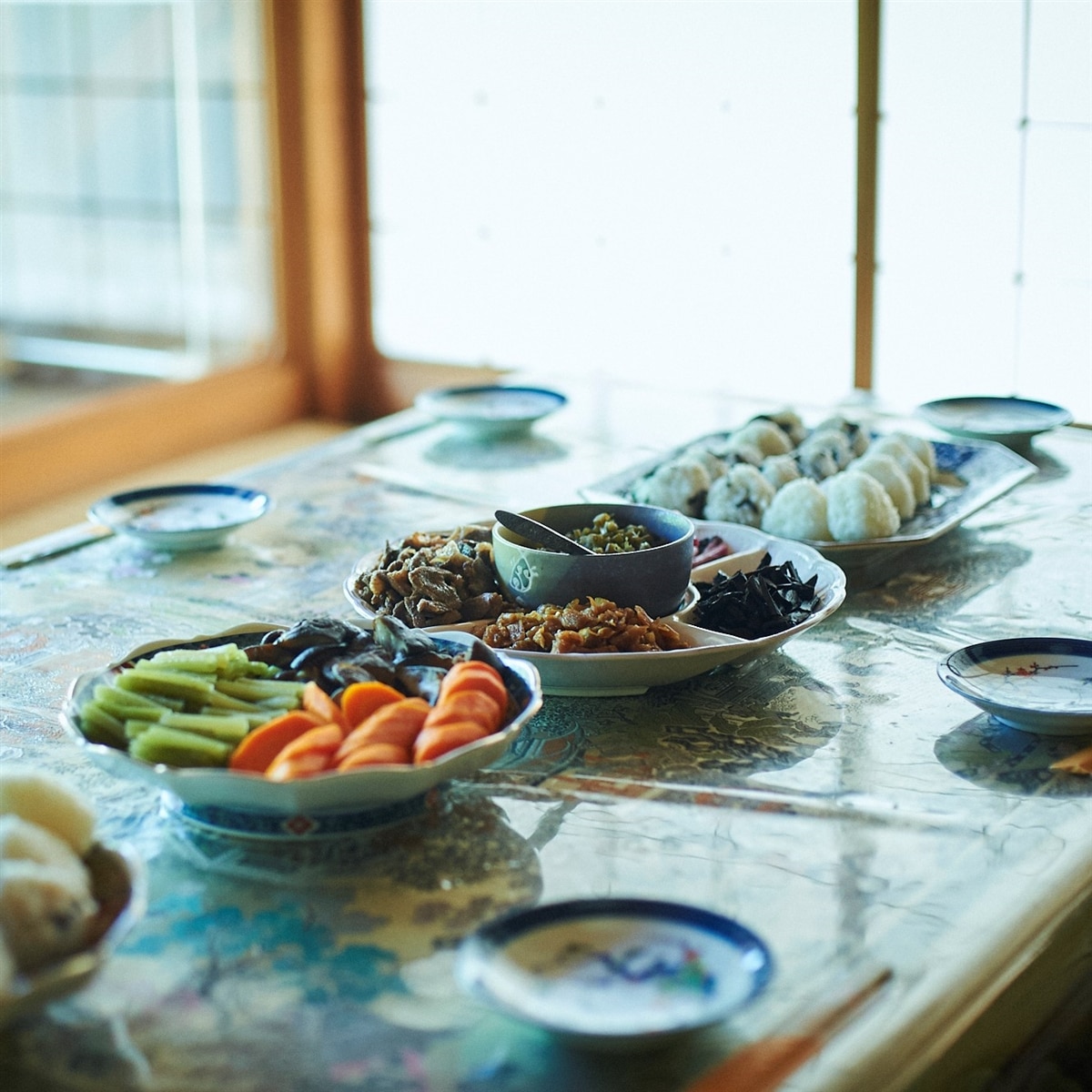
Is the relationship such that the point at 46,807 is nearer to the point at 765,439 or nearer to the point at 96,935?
the point at 96,935

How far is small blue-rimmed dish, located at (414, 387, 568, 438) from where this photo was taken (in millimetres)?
2316

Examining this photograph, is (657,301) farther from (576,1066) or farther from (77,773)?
(576,1066)

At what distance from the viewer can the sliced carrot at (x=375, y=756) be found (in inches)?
40.3

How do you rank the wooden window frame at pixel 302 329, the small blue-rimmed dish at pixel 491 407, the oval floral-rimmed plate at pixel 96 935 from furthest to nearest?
the wooden window frame at pixel 302 329 < the small blue-rimmed dish at pixel 491 407 < the oval floral-rimmed plate at pixel 96 935

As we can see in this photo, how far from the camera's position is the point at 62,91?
5.68 meters

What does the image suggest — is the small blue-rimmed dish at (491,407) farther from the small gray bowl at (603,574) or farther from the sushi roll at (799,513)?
the small gray bowl at (603,574)

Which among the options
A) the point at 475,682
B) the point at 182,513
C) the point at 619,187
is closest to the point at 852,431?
the point at 182,513

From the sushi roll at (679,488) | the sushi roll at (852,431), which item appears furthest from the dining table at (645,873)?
the sushi roll at (852,431)

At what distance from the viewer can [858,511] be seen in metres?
1.67

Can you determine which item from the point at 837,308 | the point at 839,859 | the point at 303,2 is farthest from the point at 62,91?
the point at 839,859

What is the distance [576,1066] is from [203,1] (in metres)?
4.80

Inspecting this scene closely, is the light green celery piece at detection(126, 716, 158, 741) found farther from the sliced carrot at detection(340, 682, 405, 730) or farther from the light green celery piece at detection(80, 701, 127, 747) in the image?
the sliced carrot at detection(340, 682, 405, 730)

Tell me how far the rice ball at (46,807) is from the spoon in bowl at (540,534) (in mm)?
581

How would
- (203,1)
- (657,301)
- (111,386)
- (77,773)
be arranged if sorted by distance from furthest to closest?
(111,386) → (203,1) → (657,301) → (77,773)
